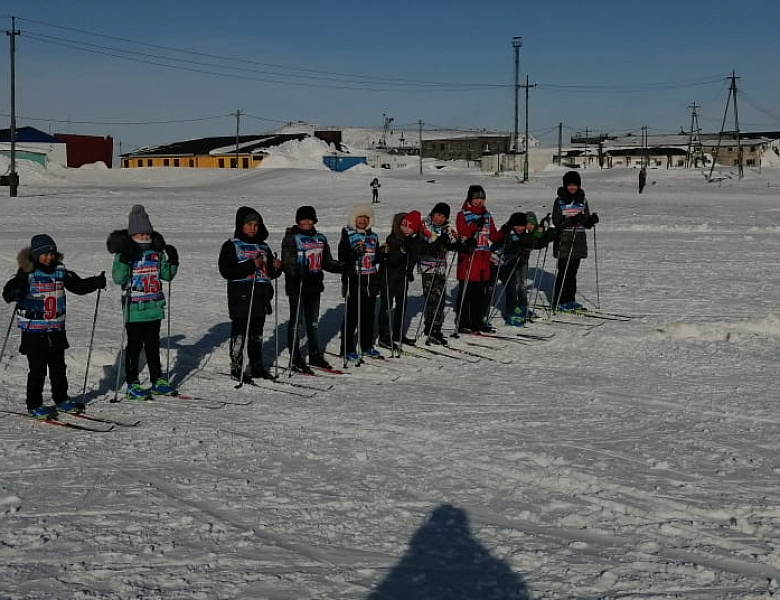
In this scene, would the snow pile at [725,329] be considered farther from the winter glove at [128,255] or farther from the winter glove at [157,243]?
the winter glove at [128,255]

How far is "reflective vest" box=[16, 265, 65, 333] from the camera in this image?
20.8ft

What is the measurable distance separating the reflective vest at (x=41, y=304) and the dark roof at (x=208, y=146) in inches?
2595

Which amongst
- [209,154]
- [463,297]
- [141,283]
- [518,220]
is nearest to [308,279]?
[141,283]

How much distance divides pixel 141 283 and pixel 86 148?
71.0 metres

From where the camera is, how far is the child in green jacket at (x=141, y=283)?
6.91 metres

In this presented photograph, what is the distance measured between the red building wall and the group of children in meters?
66.8

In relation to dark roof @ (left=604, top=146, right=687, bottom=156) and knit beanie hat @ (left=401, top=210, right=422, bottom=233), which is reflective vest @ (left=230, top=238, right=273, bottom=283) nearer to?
knit beanie hat @ (left=401, top=210, right=422, bottom=233)

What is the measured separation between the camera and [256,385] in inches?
298

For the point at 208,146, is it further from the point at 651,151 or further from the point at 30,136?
the point at 651,151

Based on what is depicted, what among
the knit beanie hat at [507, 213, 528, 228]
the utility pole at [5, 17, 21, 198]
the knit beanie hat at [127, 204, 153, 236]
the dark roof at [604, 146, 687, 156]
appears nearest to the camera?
the knit beanie hat at [127, 204, 153, 236]

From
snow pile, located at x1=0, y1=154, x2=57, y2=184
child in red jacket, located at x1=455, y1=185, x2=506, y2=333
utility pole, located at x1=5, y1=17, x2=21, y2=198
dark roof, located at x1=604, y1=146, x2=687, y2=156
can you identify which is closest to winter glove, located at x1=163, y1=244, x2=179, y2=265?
child in red jacket, located at x1=455, y1=185, x2=506, y2=333

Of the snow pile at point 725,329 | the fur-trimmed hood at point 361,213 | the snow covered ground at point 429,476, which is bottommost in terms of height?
the snow covered ground at point 429,476

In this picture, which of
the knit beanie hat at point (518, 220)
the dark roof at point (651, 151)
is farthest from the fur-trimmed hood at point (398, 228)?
the dark roof at point (651, 151)

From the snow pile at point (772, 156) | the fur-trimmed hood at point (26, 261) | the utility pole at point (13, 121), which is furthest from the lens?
the snow pile at point (772, 156)
